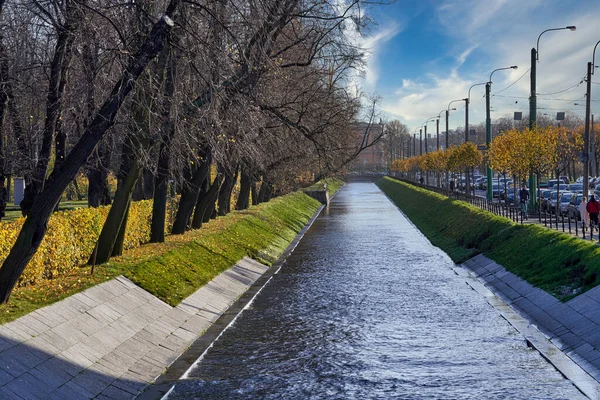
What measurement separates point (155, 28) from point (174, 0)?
1221 millimetres

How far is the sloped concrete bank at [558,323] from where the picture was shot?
15.7 m

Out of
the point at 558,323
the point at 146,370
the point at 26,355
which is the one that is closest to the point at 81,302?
the point at 146,370

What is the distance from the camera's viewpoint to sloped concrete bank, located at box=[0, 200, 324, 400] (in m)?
12.2

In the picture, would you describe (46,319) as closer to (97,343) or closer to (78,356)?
(78,356)

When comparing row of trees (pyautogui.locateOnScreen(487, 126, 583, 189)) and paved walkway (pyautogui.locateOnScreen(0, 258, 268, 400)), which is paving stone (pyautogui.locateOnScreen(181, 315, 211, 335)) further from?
row of trees (pyautogui.locateOnScreen(487, 126, 583, 189))

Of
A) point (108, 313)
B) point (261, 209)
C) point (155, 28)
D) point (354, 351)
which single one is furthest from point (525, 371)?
point (261, 209)

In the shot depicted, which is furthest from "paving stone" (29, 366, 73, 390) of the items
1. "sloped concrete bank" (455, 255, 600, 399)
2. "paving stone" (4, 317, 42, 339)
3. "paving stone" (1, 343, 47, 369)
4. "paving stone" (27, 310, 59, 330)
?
"sloped concrete bank" (455, 255, 600, 399)

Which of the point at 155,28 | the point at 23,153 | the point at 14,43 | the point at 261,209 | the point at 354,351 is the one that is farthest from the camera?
the point at 261,209

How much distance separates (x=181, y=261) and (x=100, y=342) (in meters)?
9.64

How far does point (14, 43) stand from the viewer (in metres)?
22.9

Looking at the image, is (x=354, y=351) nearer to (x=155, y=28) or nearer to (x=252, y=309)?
(x=252, y=309)

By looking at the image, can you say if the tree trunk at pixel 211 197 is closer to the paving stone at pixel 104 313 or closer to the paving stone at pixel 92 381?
the paving stone at pixel 104 313

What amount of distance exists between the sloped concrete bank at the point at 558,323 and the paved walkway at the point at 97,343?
740 cm

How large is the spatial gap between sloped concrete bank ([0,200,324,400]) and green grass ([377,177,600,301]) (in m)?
8.52
